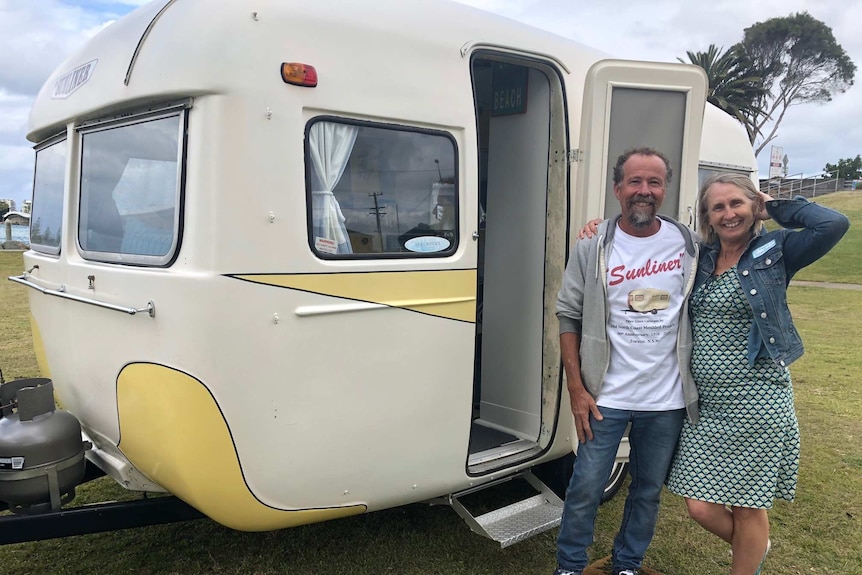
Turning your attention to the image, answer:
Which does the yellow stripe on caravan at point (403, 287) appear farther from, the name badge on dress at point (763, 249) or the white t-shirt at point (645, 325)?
the name badge on dress at point (763, 249)

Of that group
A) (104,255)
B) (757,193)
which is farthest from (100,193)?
(757,193)

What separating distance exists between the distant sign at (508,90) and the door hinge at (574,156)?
1.52 ft

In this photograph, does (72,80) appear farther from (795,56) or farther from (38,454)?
(795,56)

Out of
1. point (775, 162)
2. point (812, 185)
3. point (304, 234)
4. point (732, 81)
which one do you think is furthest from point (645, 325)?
point (812, 185)

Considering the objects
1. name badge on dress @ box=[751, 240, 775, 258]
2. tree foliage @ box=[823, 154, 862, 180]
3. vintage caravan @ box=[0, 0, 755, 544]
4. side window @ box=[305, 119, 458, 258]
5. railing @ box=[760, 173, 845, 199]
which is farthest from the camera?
tree foliage @ box=[823, 154, 862, 180]

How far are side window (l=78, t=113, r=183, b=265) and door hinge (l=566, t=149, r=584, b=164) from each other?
1880 millimetres

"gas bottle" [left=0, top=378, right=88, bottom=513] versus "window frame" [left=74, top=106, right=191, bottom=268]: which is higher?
"window frame" [left=74, top=106, right=191, bottom=268]

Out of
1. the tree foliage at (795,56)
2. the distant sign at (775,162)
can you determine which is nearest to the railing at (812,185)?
the tree foliage at (795,56)

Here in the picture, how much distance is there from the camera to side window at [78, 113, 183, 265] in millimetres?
2598

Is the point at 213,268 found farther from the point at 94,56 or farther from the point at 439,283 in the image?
the point at 94,56

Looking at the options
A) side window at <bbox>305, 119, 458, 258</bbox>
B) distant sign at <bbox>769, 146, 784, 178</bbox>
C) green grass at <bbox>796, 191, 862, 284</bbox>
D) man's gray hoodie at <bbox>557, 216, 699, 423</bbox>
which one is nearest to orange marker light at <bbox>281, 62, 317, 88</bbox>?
side window at <bbox>305, 119, 458, 258</bbox>

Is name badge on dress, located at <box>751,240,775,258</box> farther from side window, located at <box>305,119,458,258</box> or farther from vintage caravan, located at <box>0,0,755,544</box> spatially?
side window, located at <box>305,119,458,258</box>

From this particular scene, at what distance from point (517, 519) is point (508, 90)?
2.42 metres

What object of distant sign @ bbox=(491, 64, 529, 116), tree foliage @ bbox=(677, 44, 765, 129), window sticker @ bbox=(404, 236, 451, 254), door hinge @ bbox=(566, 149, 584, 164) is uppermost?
tree foliage @ bbox=(677, 44, 765, 129)
